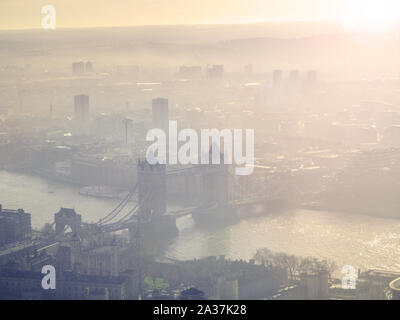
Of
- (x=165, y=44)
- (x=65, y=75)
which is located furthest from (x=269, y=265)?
(x=165, y=44)

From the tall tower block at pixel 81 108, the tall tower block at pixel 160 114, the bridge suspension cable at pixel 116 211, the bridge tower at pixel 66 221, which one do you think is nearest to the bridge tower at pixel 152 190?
the bridge suspension cable at pixel 116 211

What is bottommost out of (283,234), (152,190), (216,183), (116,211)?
(283,234)

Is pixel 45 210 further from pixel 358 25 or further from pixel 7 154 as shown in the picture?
pixel 358 25

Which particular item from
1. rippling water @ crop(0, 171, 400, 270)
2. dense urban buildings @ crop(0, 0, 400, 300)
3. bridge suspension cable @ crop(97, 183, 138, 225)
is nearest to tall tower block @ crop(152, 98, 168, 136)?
dense urban buildings @ crop(0, 0, 400, 300)

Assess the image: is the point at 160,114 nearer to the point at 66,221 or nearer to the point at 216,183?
the point at 216,183

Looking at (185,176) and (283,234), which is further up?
(185,176)

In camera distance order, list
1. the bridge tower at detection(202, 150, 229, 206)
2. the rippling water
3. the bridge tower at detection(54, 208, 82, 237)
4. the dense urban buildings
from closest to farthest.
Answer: the dense urban buildings → the rippling water → the bridge tower at detection(54, 208, 82, 237) → the bridge tower at detection(202, 150, 229, 206)

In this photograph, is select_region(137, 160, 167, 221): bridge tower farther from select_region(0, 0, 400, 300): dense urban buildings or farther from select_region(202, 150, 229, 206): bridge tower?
select_region(202, 150, 229, 206): bridge tower

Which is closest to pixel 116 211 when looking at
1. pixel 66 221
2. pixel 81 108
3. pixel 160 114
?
pixel 66 221

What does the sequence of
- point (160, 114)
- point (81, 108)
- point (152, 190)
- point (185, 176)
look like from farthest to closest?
point (81, 108) < point (160, 114) < point (185, 176) < point (152, 190)
